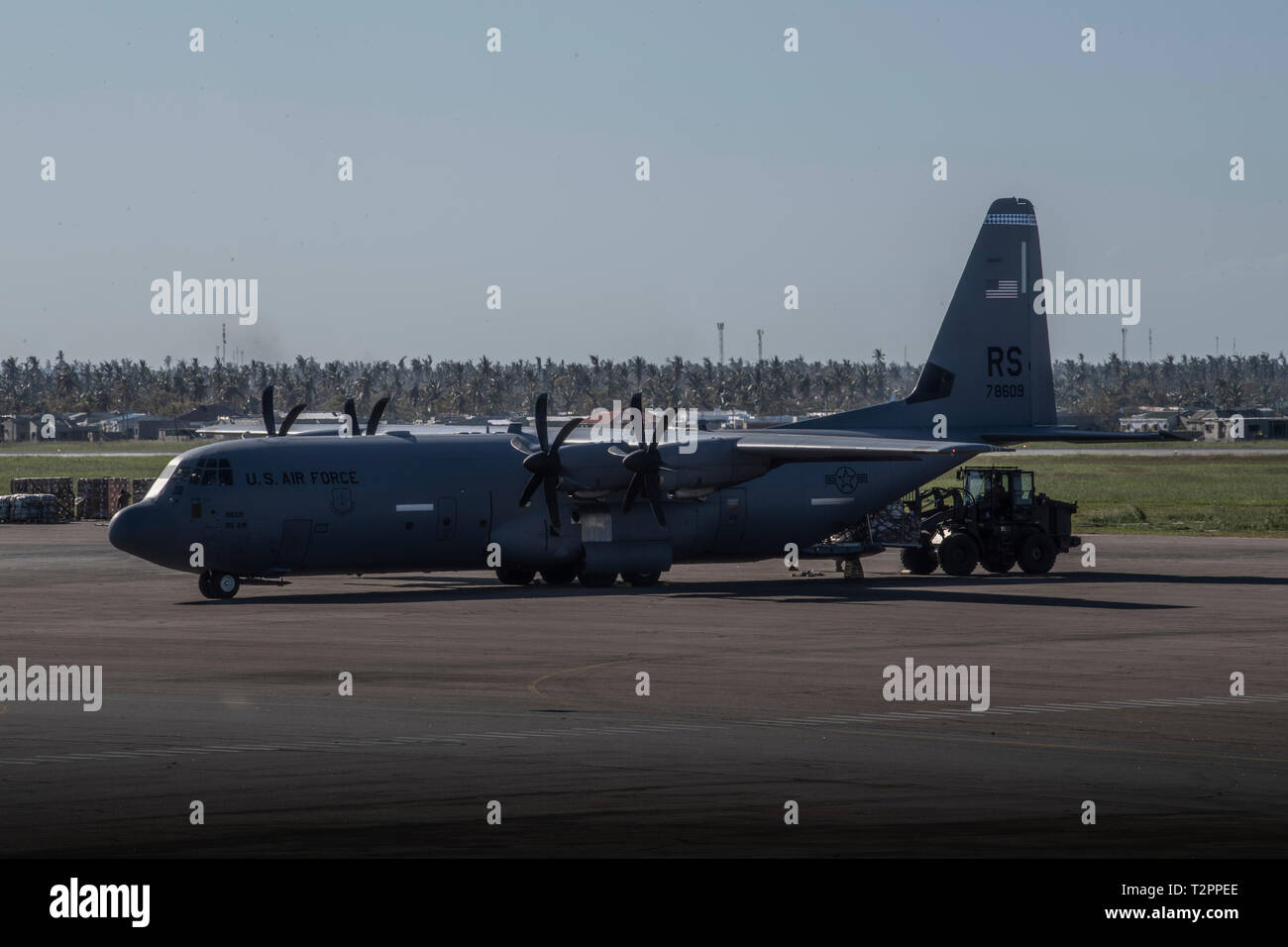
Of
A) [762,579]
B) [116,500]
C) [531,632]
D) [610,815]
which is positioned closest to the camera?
[610,815]

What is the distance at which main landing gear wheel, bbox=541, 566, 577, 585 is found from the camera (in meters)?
39.8

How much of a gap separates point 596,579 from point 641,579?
1.34 m

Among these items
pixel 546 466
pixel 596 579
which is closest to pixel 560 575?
pixel 596 579

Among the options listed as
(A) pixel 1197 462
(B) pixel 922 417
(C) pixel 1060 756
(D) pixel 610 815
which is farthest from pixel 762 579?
(A) pixel 1197 462

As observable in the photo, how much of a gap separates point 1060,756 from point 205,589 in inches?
965

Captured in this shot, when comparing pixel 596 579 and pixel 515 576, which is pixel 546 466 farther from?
pixel 515 576

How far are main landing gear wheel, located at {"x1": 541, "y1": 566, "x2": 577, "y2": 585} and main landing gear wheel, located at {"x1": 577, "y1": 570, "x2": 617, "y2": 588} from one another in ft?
1.84

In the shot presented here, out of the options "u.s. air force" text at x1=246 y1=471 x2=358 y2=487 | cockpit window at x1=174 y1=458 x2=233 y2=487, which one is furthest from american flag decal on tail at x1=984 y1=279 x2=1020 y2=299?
cockpit window at x1=174 y1=458 x2=233 y2=487

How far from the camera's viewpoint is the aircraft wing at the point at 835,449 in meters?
37.8

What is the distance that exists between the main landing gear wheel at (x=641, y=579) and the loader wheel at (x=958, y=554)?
881 centimetres

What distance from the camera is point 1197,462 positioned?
447 feet

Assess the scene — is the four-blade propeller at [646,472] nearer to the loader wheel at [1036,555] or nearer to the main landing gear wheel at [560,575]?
the main landing gear wheel at [560,575]

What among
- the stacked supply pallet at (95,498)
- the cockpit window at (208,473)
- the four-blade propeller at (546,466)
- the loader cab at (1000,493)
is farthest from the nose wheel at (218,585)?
the stacked supply pallet at (95,498)
